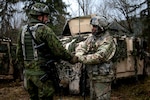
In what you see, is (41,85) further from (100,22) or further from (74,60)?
(100,22)

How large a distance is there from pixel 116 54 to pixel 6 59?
13.4 feet

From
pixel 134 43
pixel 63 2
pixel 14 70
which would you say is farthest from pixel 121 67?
pixel 63 2

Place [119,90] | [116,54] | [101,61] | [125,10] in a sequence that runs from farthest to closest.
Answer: [125,10], [119,90], [116,54], [101,61]

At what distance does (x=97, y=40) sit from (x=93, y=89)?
0.71 metres

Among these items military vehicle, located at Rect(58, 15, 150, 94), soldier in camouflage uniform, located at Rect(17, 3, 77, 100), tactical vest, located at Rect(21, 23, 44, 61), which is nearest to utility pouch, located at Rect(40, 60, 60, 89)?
soldier in camouflage uniform, located at Rect(17, 3, 77, 100)

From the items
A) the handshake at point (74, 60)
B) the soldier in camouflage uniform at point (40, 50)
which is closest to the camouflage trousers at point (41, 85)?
the soldier in camouflage uniform at point (40, 50)

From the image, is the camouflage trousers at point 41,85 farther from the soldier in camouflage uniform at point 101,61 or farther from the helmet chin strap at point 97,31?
the helmet chin strap at point 97,31

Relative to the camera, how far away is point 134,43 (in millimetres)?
9766

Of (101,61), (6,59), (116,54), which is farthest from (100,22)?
(6,59)

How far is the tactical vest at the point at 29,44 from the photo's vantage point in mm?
4019

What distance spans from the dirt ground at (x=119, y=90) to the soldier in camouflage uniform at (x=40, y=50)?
3.83 metres

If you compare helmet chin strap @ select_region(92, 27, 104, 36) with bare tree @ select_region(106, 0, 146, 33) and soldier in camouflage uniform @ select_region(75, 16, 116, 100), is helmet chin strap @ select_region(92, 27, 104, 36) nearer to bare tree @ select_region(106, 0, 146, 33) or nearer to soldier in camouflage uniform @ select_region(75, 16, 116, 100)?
soldier in camouflage uniform @ select_region(75, 16, 116, 100)

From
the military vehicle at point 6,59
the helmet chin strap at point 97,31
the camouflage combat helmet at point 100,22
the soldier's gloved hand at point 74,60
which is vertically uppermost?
the camouflage combat helmet at point 100,22

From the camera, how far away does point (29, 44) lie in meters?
4.07
